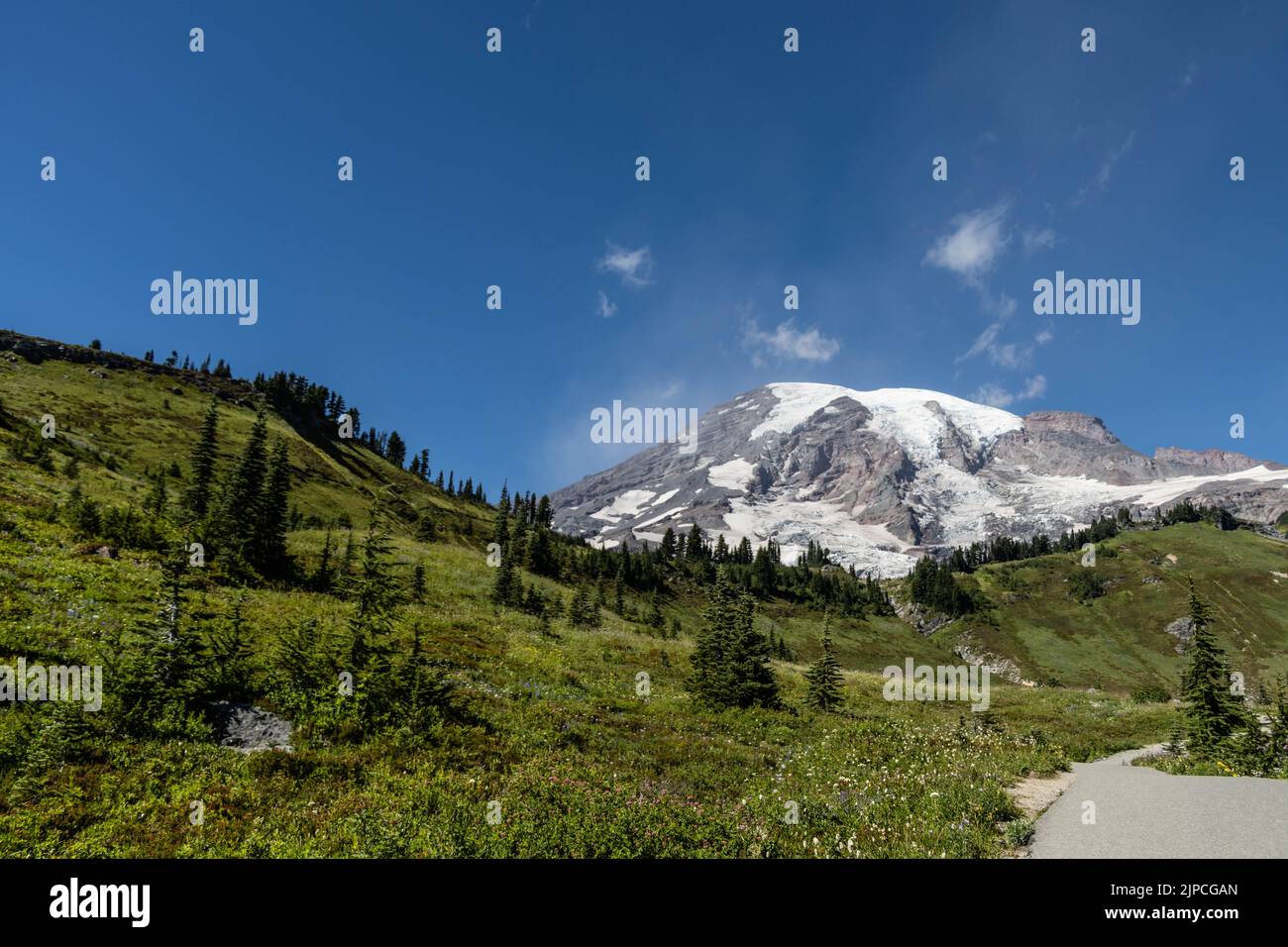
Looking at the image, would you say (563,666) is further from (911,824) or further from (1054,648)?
(1054,648)

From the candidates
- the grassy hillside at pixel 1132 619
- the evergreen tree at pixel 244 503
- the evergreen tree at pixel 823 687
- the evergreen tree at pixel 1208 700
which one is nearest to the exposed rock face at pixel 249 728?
the evergreen tree at pixel 244 503

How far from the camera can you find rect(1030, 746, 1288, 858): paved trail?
9531 mm

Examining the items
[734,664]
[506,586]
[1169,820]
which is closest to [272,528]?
[506,586]

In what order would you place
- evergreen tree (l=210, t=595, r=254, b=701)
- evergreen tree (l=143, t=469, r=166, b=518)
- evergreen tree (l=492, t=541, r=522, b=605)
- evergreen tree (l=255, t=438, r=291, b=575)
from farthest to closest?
evergreen tree (l=492, t=541, r=522, b=605) < evergreen tree (l=143, t=469, r=166, b=518) < evergreen tree (l=255, t=438, r=291, b=575) < evergreen tree (l=210, t=595, r=254, b=701)

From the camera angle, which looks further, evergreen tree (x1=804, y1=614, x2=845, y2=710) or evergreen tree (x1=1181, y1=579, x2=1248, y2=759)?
evergreen tree (x1=804, y1=614, x2=845, y2=710)

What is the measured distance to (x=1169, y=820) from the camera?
11133 millimetres

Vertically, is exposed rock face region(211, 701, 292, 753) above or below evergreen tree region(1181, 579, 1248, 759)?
above

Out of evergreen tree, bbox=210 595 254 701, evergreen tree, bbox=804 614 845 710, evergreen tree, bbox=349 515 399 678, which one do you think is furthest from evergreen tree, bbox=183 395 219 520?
evergreen tree, bbox=804 614 845 710

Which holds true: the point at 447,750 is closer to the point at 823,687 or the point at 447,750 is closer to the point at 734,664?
the point at 734,664

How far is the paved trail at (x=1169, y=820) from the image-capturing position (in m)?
9.53

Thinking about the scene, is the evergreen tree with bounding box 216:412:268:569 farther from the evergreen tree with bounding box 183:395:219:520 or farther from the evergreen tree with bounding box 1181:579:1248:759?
the evergreen tree with bounding box 1181:579:1248:759
